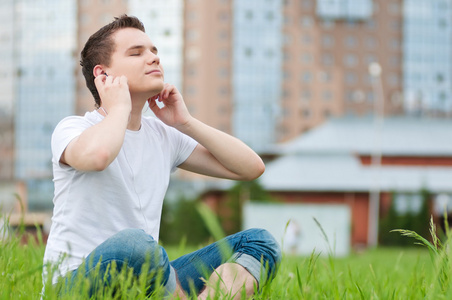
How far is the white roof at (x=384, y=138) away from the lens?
42062 millimetres

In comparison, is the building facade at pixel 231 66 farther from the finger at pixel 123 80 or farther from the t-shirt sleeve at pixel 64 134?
the t-shirt sleeve at pixel 64 134

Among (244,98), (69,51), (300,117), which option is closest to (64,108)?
(69,51)

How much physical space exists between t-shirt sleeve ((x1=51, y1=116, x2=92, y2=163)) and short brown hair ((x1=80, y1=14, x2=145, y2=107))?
1.09 ft

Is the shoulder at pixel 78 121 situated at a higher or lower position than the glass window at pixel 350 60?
lower

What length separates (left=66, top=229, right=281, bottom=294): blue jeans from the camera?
6.66 ft

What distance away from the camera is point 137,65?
244 centimetres

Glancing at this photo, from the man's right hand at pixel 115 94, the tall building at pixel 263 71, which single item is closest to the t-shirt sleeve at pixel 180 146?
the man's right hand at pixel 115 94

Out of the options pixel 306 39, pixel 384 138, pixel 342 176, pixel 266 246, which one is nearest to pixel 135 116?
pixel 266 246

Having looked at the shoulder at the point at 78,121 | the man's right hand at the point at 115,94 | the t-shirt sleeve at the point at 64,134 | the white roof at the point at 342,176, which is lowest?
the white roof at the point at 342,176

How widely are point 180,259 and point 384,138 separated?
41965mm

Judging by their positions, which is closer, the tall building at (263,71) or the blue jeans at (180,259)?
the blue jeans at (180,259)

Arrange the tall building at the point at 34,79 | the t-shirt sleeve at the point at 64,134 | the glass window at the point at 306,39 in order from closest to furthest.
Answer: the t-shirt sleeve at the point at 64,134
the tall building at the point at 34,79
the glass window at the point at 306,39

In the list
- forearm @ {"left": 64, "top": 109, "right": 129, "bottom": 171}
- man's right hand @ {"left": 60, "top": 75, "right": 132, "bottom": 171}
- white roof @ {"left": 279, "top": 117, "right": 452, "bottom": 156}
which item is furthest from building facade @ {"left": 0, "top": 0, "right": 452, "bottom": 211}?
forearm @ {"left": 64, "top": 109, "right": 129, "bottom": 171}

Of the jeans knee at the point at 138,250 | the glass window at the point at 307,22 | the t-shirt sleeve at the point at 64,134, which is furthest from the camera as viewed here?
the glass window at the point at 307,22
